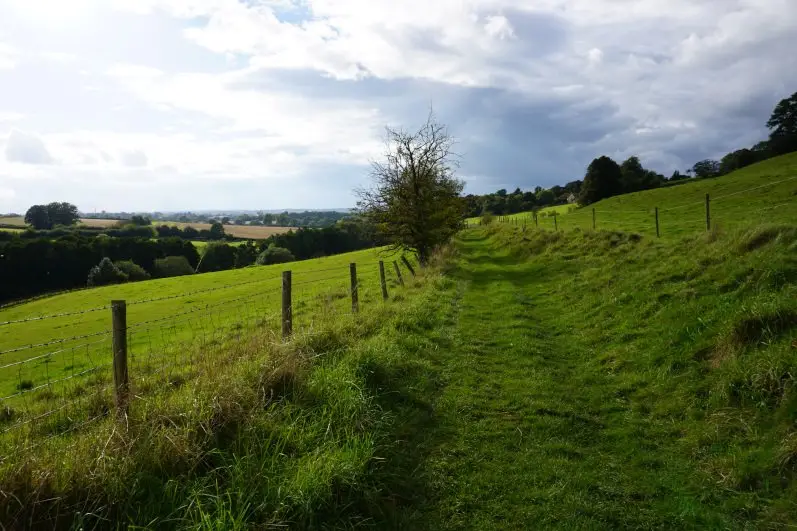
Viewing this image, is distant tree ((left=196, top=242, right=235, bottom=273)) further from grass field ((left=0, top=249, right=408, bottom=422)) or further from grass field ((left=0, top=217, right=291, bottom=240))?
grass field ((left=0, top=249, right=408, bottom=422))

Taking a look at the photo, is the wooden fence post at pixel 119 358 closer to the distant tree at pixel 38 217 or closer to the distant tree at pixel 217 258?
the distant tree at pixel 217 258

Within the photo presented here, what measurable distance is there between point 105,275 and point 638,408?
2956 inches

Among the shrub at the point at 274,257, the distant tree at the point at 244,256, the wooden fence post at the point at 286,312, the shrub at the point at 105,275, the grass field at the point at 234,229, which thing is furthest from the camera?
the grass field at the point at 234,229

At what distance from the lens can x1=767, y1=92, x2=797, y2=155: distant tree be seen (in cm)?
6794

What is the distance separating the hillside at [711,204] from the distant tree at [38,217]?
144 m

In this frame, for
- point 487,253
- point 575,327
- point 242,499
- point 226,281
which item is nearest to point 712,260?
point 575,327

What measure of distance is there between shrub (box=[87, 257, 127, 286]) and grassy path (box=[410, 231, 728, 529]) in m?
70.7

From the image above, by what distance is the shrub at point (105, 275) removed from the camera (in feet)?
220

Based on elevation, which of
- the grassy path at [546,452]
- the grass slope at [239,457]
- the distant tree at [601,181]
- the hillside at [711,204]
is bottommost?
the grassy path at [546,452]

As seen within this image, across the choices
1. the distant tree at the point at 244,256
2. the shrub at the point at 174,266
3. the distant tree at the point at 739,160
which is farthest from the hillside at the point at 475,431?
the distant tree at the point at 244,256

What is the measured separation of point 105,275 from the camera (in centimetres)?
6769

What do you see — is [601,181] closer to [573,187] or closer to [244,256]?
[573,187]

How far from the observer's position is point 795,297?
7.33 metres

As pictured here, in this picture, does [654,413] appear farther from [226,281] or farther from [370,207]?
[226,281]
